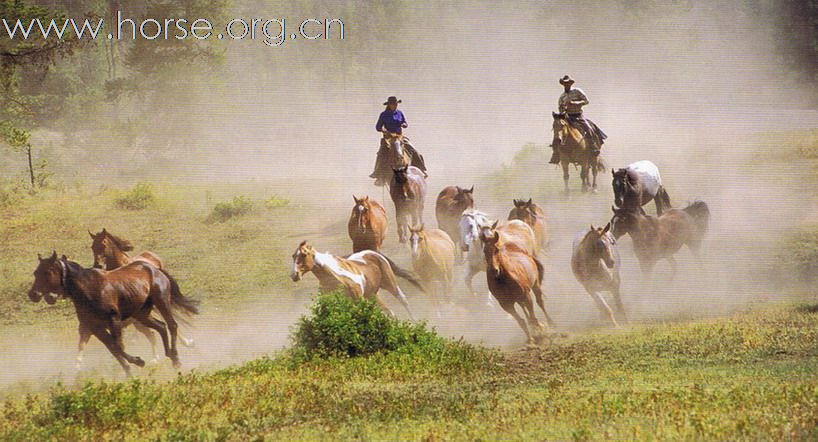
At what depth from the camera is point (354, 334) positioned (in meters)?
16.3

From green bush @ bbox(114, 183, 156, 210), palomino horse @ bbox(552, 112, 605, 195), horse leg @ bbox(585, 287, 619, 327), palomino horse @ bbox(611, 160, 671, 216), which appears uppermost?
palomino horse @ bbox(552, 112, 605, 195)

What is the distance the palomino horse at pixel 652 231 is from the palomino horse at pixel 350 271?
5168 mm

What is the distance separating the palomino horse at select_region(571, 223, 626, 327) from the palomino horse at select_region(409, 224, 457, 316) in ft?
11.6

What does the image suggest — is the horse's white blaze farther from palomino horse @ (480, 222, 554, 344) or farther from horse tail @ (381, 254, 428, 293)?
palomino horse @ (480, 222, 554, 344)

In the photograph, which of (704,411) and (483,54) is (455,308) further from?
(483,54)

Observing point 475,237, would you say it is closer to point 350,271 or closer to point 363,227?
point 350,271

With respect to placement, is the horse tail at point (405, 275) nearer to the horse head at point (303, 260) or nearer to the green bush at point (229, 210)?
the horse head at point (303, 260)

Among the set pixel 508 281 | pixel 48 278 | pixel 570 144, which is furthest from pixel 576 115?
pixel 48 278

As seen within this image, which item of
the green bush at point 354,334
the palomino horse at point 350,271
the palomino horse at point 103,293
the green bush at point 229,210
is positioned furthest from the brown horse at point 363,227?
the green bush at point 229,210

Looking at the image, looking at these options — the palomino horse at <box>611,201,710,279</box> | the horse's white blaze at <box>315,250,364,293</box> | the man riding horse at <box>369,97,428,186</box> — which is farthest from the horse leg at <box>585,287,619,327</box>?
the man riding horse at <box>369,97,428,186</box>

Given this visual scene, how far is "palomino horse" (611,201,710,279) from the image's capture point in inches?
855

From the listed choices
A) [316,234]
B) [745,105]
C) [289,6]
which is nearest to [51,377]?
[316,234]

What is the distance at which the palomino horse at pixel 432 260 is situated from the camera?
866 inches

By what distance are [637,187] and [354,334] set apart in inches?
392
